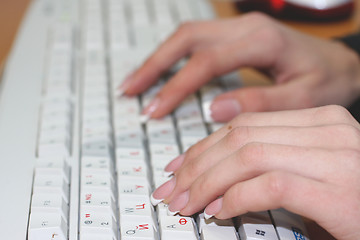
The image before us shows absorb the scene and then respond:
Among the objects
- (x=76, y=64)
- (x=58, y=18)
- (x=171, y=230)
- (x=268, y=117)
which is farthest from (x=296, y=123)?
(x=58, y=18)

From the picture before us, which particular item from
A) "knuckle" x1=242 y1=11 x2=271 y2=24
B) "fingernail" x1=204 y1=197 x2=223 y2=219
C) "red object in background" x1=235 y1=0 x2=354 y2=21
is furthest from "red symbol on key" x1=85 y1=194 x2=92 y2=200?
"red object in background" x1=235 y1=0 x2=354 y2=21

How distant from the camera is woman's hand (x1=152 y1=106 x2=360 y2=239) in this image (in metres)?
0.40

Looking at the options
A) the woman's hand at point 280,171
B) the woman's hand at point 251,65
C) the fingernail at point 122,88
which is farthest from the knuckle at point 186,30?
the woman's hand at point 280,171

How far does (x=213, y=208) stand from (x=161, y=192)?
0.19 feet

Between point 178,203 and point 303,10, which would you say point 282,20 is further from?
point 178,203

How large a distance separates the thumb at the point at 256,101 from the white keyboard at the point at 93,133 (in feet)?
0.07

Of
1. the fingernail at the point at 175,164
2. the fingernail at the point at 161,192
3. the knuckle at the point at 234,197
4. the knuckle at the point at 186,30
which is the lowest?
the fingernail at the point at 175,164

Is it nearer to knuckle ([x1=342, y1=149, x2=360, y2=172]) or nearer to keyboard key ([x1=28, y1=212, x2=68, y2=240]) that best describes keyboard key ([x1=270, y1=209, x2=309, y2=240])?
knuckle ([x1=342, y1=149, x2=360, y2=172])

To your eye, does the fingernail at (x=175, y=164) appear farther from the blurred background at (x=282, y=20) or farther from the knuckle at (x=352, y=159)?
the blurred background at (x=282, y=20)

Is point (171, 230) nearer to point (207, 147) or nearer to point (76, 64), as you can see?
point (207, 147)

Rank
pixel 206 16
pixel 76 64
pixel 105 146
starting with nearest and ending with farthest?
pixel 105 146
pixel 76 64
pixel 206 16

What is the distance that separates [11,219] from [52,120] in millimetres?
166

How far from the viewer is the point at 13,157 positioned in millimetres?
517

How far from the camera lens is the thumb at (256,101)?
1.99 ft
